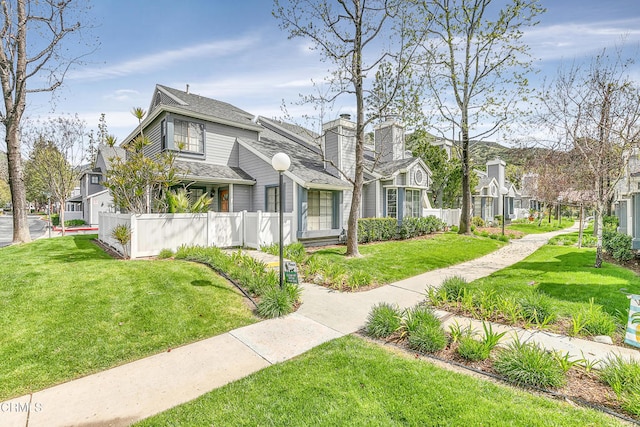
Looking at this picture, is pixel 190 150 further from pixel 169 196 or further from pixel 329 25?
pixel 329 25

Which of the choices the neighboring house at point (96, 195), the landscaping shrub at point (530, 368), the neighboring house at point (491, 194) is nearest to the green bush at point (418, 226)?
the neighboring house at point (491, 194)

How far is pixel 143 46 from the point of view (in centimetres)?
1096

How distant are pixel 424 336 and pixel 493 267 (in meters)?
7.33

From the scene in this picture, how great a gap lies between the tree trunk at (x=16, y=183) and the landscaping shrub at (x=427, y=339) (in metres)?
16.0

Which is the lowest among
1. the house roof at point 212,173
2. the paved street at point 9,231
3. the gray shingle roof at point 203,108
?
the paved street at point 9,231

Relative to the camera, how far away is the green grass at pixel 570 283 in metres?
5.69

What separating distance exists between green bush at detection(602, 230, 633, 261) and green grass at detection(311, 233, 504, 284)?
158 inches

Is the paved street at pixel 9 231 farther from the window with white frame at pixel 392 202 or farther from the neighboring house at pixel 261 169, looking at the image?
the window with white frame at pixel 392 202

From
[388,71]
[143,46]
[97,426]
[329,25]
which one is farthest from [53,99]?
[97,426]

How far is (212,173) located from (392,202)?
10001 mm

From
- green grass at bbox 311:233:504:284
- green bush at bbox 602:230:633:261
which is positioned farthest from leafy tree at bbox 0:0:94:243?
green bush at bbox 602:230:633:261

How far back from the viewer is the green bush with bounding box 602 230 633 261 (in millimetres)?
9609

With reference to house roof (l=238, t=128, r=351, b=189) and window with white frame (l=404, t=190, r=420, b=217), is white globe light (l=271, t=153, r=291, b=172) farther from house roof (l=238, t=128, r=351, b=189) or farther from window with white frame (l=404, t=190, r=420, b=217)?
window with white frame (l=404, t=190, r=420, b=217)

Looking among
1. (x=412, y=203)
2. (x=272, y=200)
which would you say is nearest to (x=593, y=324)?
(x=272, y=200)
